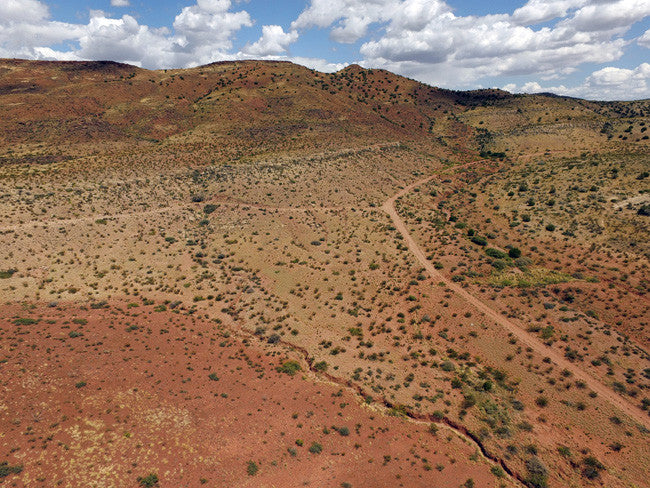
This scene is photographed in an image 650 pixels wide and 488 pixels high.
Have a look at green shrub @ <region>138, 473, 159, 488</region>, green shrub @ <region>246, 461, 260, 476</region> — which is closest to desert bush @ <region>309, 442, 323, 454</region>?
green shrub @ <region>246, 461, 260, 476</region>

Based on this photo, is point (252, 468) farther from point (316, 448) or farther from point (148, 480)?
point (148, 480)

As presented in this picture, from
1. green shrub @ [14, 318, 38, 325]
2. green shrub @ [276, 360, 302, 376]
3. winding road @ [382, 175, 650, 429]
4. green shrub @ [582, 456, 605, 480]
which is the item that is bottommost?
green shrub @ [276, 360, 302, 376]

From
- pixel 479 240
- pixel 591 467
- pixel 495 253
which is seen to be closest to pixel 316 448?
pixel 591 467

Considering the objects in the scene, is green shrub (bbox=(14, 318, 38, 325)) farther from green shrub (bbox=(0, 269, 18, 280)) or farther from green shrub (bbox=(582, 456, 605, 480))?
green shrub (bbox=(582, 456, 605, 480))

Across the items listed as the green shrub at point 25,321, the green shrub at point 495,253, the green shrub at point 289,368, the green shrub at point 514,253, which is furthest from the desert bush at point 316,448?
the green shrub at point 514,253

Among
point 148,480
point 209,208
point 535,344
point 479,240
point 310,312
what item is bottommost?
point 148,480

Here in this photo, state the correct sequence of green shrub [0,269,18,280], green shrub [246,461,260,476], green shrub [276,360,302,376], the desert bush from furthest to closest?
1. green shrub [0,269,18,280]
2. green shrub [276,360,302,376]
3. the desert bush
4. green shrub [246,461,260,476]

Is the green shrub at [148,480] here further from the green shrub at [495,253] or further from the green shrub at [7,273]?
the green shrub at [495,253]

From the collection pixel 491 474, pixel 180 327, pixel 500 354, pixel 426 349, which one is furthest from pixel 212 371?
pixel 500 354
